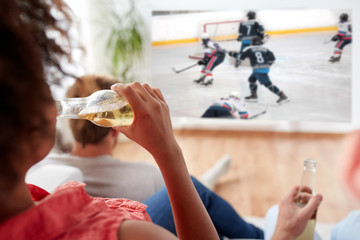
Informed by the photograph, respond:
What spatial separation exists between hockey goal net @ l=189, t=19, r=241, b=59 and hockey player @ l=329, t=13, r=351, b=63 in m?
0.28

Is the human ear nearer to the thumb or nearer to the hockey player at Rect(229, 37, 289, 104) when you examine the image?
the thumb

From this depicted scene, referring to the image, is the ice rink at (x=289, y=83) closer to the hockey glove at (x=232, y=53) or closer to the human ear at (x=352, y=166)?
the hockey glove at (x=232, y=53)

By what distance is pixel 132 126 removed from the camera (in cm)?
49

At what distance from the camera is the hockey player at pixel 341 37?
3.42 ft

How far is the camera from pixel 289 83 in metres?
1.06

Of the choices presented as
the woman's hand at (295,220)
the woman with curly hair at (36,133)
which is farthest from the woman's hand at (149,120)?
the woman's hand at (295,220)

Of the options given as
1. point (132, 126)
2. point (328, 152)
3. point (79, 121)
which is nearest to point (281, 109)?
point (79, 121)

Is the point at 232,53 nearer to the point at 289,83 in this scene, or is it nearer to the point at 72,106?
the point at 289,83

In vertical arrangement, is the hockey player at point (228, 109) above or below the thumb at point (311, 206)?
above

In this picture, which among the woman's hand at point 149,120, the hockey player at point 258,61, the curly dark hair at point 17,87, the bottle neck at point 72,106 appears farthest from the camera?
the hockey player at point 258,61

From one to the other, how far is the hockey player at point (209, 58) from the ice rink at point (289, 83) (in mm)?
13

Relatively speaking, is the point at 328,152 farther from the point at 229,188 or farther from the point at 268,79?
the point at 268,79

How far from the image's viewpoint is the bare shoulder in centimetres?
33

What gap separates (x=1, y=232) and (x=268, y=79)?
869mm
